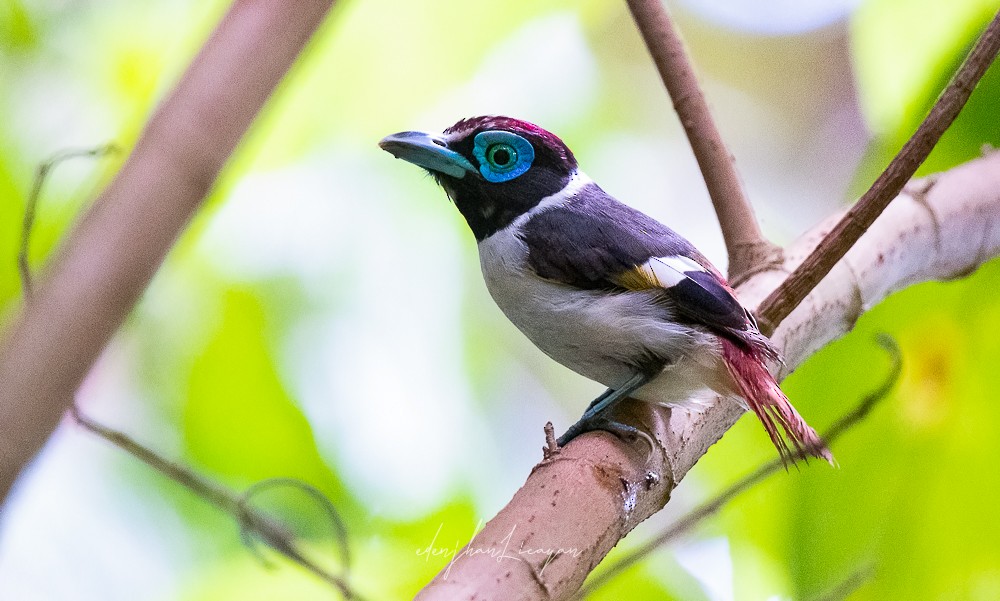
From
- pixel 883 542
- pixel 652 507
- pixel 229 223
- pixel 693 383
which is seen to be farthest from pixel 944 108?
pixel 229 223

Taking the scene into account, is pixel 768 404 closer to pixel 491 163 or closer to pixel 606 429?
pixel 606 429

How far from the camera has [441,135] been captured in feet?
2.73

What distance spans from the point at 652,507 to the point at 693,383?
129mm

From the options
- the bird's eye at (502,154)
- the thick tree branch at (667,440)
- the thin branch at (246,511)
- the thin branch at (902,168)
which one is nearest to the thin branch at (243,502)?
the thin branch at (246,511)

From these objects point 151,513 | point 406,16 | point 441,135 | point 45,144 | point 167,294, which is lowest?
point 151,513

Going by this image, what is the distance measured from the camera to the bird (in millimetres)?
785

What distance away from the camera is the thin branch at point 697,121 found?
107 centimetres

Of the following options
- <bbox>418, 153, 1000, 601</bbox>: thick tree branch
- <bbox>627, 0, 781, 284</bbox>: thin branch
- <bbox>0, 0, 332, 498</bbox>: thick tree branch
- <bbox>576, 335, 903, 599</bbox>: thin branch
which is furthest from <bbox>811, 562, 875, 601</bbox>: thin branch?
<bbox>0, 0, 332, 498</bbox>: thick tree branch

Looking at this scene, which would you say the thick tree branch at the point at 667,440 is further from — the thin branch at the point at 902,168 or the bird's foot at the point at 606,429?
the thin branch at the point at 902,168

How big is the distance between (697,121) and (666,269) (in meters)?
0.36

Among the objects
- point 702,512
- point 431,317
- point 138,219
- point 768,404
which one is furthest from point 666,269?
point 431,317

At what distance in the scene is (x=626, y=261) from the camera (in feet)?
2.64

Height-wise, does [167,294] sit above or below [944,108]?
below

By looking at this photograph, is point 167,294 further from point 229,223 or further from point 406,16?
point 406,16
